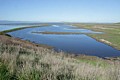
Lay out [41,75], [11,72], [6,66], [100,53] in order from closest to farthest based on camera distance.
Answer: [41,75]
[11,72]
[6,66]
[100,53]

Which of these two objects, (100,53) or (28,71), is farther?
(100,53)

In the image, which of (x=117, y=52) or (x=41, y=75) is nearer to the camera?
(x=41, y=75)

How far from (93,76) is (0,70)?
286 cm

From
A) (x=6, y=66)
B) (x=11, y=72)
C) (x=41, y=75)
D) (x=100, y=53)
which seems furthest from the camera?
(x=100, y=53)

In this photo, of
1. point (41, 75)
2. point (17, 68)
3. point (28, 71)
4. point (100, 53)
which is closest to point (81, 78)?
point (41, 75)

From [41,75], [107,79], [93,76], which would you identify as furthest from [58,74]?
[107,79]

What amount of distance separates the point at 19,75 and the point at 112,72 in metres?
3.06

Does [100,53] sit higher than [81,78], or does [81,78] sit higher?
[81,78]

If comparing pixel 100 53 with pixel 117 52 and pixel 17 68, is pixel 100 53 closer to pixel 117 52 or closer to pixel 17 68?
pixel 117 52

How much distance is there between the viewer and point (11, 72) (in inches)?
253

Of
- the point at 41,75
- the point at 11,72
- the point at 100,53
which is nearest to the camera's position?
the point at 41,75

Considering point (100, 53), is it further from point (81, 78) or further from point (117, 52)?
point (81, 78)

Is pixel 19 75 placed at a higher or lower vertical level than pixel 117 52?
higher

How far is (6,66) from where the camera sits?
22.6 ft
